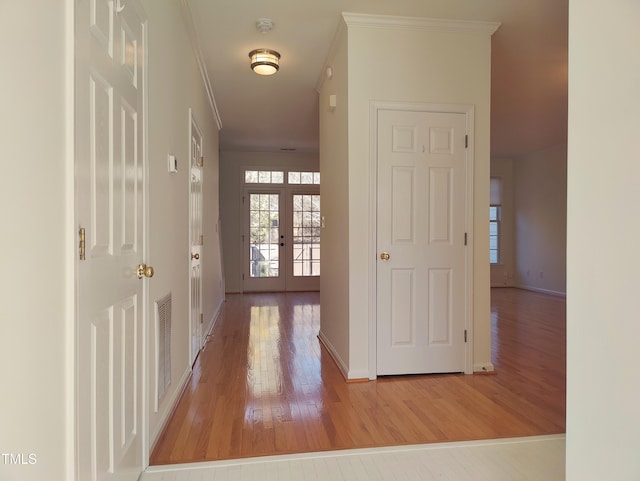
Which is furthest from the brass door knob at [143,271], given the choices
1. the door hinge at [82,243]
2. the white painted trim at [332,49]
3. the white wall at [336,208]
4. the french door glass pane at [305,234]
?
the french door glass pane at [305,234]

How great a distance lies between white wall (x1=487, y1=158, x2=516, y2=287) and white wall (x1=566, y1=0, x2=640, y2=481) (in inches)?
311

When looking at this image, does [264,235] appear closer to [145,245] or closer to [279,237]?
[279,237]

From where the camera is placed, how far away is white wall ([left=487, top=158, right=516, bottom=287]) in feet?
26.9

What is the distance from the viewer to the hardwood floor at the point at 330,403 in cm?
200

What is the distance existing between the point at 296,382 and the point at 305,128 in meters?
4.17

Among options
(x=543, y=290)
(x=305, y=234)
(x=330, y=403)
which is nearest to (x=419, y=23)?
(x=330, y=403)

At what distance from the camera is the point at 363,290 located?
2.92 m

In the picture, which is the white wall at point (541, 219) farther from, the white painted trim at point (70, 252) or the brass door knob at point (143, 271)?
the white painted trim at point (70, 252)

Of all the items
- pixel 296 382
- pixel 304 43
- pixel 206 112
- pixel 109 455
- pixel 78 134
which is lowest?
pixel 296 382

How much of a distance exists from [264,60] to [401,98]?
1.34 meters

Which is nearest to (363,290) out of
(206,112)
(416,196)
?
(416,196)

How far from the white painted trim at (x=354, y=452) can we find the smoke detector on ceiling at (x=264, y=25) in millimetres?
2955

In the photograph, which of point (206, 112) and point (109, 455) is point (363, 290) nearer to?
point (109, 455)

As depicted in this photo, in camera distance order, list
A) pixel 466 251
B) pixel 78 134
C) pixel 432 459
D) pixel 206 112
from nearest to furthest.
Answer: pixel 78 134 < pixel 432 459 < pixel 466 251 < pixel 206 112
